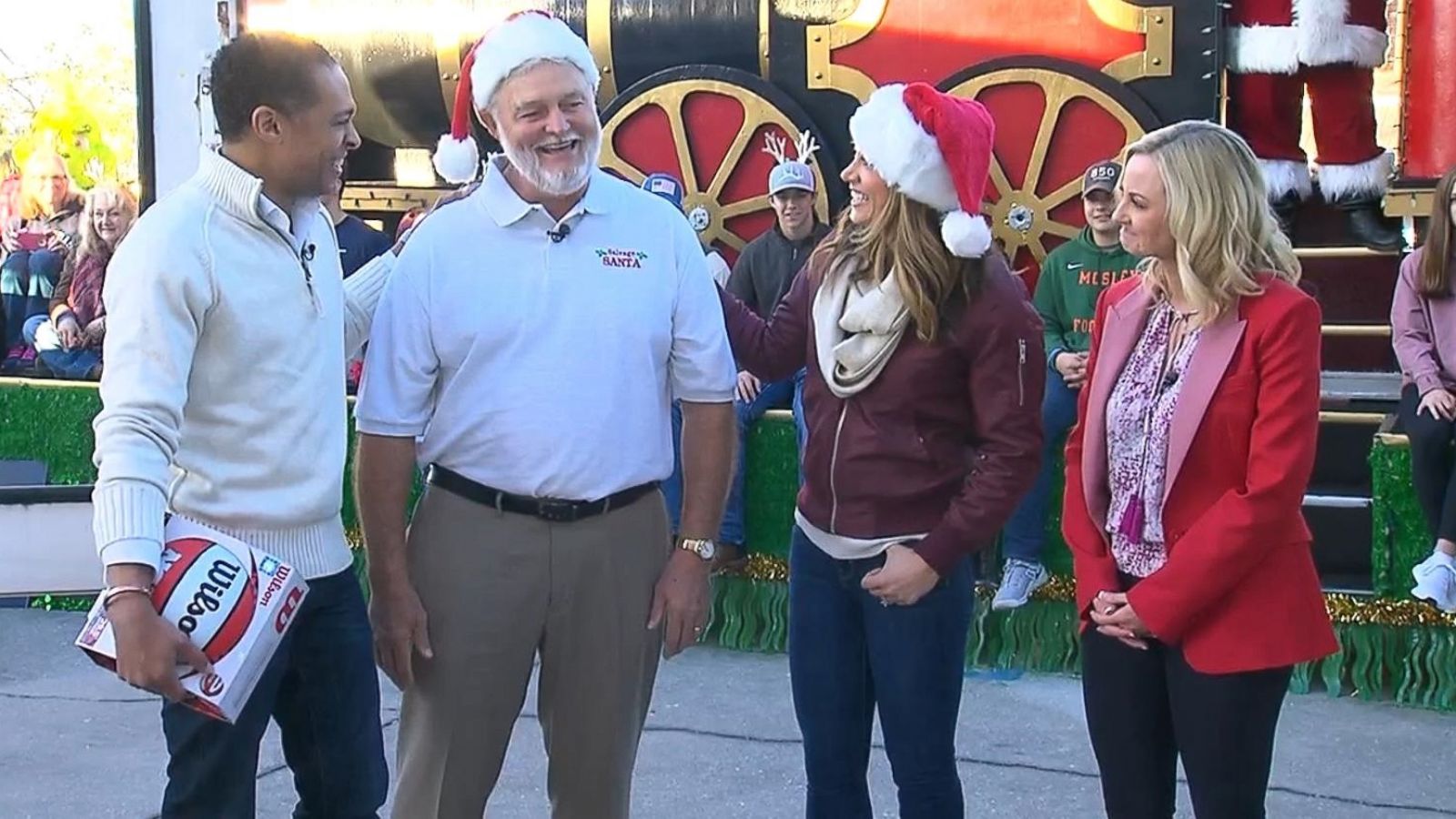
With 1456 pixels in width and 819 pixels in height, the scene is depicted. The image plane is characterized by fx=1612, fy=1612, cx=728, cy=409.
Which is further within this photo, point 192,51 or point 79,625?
point 192,51

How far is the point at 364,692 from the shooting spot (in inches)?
105

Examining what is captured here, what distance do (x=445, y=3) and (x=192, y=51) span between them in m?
1.24

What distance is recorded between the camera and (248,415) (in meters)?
2.44

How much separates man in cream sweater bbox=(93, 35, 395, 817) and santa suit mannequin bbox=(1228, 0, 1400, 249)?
3631 millimetres

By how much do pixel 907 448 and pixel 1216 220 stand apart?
0.64 m

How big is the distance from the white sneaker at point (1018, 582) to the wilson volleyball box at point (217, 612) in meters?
3.24

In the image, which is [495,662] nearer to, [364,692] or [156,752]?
[364,692]

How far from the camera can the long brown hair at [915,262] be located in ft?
9.10

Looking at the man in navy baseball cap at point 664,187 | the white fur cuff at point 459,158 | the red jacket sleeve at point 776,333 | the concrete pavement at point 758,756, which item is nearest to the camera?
the white fur cuff at point 459,158

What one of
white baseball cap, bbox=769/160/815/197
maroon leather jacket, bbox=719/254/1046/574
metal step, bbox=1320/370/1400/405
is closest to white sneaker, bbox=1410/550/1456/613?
metal step, bbox=1320/370/1400/405

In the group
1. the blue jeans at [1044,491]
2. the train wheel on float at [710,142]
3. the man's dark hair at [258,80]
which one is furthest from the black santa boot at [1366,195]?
the man's dark hair at [258,80]

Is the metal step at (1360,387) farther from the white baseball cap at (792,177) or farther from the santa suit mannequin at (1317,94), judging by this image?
the white baseball cap at (792,177)

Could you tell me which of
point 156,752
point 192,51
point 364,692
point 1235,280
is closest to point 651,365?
point 364,692

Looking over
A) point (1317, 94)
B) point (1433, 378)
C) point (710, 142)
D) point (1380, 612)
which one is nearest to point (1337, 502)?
point (1380, 612)
